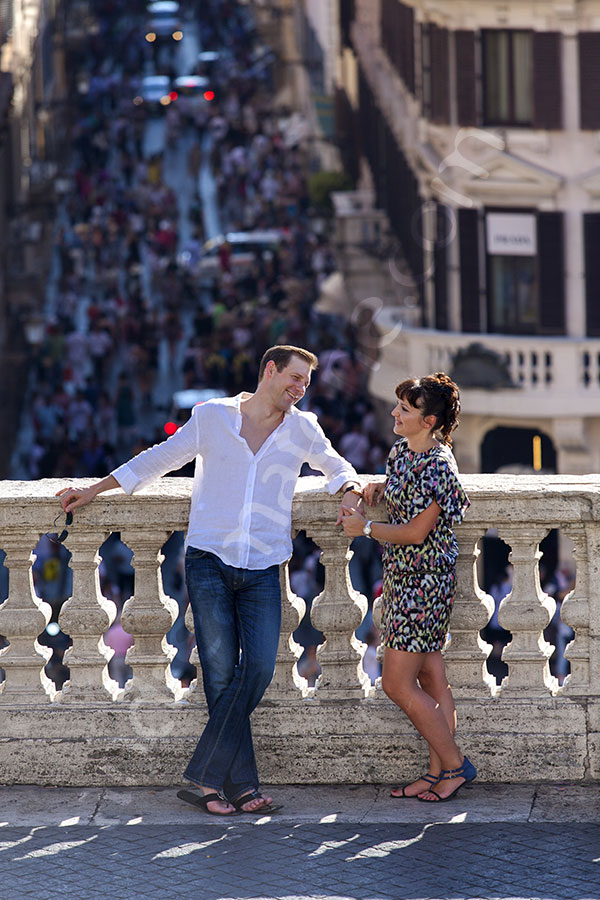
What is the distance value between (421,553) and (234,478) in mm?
741

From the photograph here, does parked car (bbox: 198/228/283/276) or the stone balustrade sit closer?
the stone balustrade

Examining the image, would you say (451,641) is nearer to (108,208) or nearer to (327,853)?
(327,853)

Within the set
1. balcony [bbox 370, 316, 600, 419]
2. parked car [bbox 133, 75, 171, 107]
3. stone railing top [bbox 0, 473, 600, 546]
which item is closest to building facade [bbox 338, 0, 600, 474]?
balcony [bbox 370, 316, 600, 419]

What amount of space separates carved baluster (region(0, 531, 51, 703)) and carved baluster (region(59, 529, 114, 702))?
11 centimetres

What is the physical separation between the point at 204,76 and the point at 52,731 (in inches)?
2494

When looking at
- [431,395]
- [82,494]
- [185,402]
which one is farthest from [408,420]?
[185,402]

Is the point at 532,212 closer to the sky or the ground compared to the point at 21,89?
closer to the ground

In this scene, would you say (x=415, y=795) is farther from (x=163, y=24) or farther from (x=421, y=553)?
(x=163, y=24)

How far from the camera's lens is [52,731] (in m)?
7.54

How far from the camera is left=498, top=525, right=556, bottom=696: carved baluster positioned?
7398 mm

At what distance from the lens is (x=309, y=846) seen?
6.82 m

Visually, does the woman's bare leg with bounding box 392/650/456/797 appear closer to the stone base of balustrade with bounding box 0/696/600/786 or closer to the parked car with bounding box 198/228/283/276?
the stone base of balustrade with bounding box 0/696/600/786

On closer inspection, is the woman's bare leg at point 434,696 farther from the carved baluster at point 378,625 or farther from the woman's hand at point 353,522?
the woman's hand at point 353,522

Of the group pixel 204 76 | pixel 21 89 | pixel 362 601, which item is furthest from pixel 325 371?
pixel 204 76
